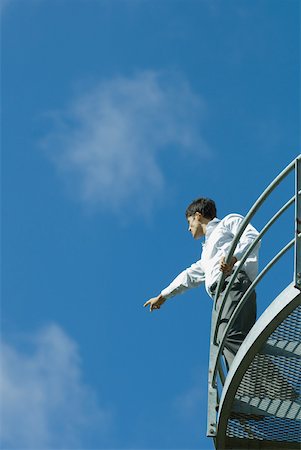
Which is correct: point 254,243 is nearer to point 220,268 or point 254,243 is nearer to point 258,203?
point 258,203

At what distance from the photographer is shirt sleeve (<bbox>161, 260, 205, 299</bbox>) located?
466 inches

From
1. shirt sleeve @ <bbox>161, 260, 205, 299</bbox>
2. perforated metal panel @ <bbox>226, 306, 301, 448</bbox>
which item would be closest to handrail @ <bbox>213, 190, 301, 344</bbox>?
perforated metal panel @ <bbox>226, 306, 301, 448</bbox>

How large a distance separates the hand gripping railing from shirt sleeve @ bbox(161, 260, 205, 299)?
887 millimetres

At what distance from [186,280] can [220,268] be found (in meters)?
1.26

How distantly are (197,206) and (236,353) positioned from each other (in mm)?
2078

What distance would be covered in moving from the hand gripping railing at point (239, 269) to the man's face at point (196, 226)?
1.16 meters

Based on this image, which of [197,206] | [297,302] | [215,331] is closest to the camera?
[297,302]

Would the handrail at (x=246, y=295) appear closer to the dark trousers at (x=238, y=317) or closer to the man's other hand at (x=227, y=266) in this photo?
the dark trousers at (x=238, y=317)

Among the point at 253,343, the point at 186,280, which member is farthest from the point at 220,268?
the point at 186,280

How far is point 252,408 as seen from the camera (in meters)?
10.5

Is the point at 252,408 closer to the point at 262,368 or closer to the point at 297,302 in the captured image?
the point at 262,368

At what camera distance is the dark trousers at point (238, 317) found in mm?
10789

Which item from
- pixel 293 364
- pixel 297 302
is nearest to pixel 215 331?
pixel 293 364

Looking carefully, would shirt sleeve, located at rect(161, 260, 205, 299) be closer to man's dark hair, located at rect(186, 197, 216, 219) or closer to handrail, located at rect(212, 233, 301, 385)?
man's dark hair, located at rect(186, 197, 216, 219)
